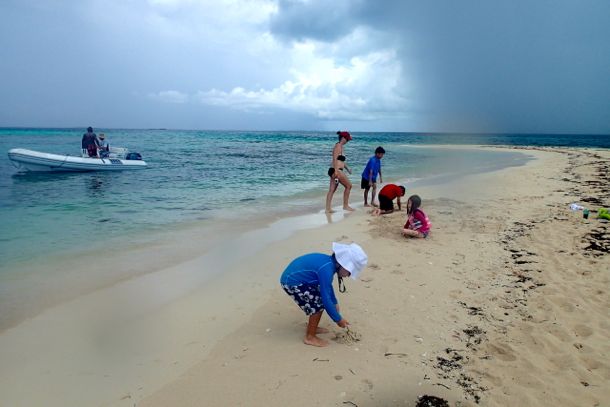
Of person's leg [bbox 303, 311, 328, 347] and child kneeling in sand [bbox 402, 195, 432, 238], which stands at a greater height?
child kneeling in sand [bbox 402, 195, 432, 238]

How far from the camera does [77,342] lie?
365cm

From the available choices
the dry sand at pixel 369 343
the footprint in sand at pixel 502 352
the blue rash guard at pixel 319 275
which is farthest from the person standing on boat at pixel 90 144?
the footprint in sand at pixel 502 352

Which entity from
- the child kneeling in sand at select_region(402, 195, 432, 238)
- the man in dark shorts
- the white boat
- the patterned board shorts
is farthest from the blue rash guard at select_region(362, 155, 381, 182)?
the white boat

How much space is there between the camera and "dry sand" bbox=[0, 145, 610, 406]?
2.90m

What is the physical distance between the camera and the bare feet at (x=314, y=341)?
354cm

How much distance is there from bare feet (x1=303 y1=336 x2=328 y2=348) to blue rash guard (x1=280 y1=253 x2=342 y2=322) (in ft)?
1.24

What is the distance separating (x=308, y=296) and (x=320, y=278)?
32cm

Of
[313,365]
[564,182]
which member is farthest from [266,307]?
[564,182]

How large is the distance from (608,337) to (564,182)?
13.3 m

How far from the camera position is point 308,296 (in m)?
3.54

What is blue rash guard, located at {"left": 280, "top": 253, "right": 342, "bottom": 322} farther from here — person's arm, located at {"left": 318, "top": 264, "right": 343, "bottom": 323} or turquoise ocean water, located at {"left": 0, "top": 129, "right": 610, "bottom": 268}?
turquoise ocean water, located at {"left": 0, "top": 129, "right": 610, "bottom": 268}

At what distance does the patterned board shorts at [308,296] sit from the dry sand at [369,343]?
1.33 ft

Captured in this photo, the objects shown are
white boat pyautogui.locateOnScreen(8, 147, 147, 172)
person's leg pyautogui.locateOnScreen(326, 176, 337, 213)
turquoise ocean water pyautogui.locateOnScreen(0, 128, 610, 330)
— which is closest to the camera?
turquoise ocean water pyautogui.locateOnScreen(0, 128, 610, 330)

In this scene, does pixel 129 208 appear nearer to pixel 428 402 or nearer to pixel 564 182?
pixel 428 402
